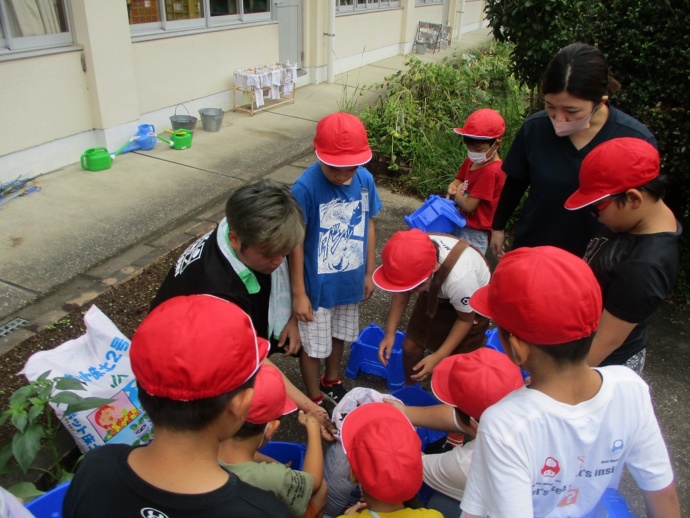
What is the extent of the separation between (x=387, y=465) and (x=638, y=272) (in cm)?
107

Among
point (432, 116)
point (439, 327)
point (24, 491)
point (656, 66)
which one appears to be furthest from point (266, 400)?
point (432, 116)

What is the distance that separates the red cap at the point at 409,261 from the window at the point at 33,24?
469 centimetres

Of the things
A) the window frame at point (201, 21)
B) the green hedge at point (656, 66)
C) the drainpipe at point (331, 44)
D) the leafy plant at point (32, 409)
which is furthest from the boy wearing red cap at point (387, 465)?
the drainpipe at point (331, 44)

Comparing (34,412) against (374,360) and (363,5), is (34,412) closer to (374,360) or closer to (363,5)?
(374,360)

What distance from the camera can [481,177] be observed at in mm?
3465

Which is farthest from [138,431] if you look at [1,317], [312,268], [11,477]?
[1,317]

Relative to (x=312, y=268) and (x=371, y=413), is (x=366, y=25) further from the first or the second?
(x=371, y=413)

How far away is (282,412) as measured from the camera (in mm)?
1975

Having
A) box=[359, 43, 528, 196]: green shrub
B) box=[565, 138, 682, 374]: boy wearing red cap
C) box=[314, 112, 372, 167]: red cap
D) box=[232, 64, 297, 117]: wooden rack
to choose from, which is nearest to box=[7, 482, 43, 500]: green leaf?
box=[314, 112, 372, 167]: red cap

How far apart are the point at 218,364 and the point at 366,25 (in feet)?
37.3

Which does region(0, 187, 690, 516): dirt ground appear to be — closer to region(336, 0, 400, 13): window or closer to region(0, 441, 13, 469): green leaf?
region(0, 441, 13, 469): green leaf

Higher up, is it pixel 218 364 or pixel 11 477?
pixel 218 364

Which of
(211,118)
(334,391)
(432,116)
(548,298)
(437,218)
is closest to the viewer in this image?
(548,298)

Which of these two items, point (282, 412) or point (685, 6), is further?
point (685, 6)
